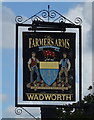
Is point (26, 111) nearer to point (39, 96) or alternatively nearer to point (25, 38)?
point (39, 96)

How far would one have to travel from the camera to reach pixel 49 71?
1413 cm

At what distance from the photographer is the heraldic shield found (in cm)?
1405

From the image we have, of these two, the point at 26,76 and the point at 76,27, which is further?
the point at 76,27

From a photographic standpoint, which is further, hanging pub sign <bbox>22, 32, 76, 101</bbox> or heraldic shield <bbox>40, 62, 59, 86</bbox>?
heraldic shield <bbox>40, 62, 59, 86</bbox>

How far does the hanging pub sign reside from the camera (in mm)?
13914

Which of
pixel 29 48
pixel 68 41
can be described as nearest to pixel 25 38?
pixel 29 48

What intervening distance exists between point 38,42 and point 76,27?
1.44m

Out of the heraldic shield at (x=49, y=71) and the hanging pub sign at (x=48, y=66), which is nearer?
the hanging pub sign at (x=48, y=66)

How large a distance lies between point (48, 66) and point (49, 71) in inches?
6.4

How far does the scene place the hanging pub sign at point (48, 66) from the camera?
13.9 meters

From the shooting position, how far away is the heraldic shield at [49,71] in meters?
14.0

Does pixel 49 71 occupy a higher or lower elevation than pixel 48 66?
lower

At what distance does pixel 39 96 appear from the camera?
547 inches

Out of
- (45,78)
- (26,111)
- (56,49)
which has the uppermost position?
(56,49)
